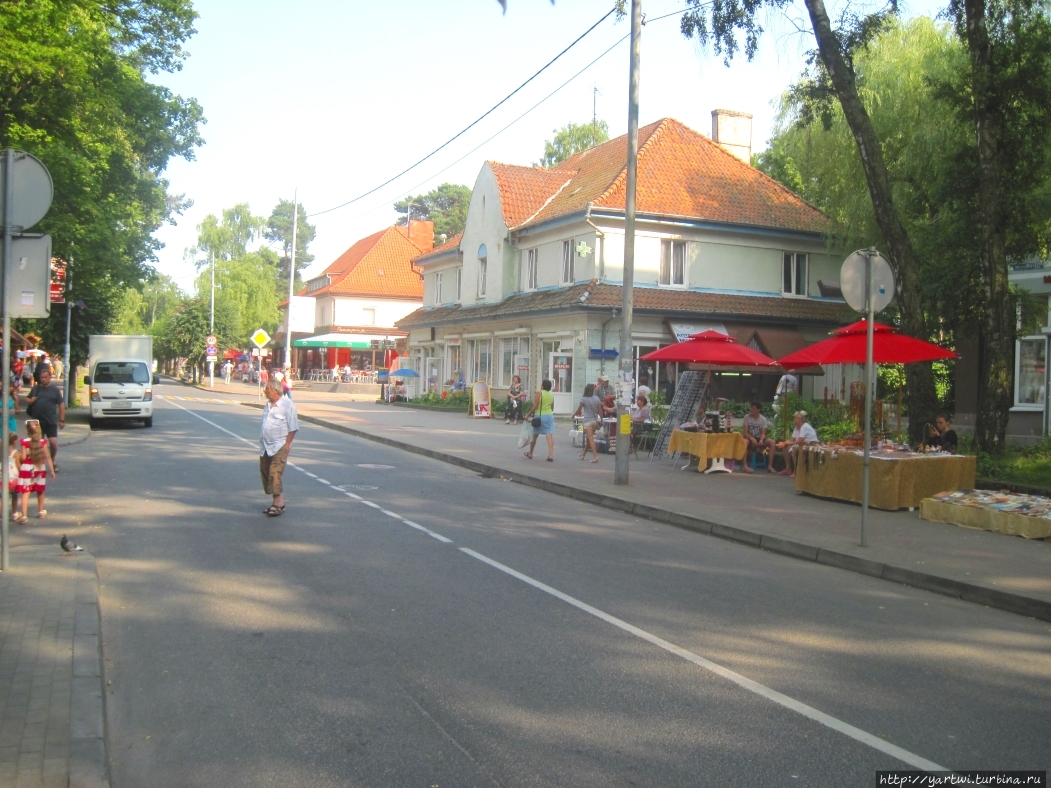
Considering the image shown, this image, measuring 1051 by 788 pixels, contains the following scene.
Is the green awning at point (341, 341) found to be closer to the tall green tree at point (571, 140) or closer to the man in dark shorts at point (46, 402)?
the tall green tree at point (571, 140)

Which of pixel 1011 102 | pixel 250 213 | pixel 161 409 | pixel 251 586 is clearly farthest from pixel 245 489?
pixel 250 213

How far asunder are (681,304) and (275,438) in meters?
23.4

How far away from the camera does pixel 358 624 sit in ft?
22.2

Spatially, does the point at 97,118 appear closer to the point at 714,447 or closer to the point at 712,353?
the point at 712,353

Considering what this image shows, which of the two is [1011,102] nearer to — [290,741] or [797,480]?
[797,480]

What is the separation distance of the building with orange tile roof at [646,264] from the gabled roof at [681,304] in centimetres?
8

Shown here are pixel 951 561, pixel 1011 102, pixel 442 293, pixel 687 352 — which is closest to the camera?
pixel 951 561

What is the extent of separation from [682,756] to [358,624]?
2.97 metres

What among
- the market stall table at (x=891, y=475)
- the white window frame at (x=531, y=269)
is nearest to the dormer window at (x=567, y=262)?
the white window frame at (x=531, y=269)

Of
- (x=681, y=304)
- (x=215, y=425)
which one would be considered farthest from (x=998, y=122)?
(x=215, y=425)

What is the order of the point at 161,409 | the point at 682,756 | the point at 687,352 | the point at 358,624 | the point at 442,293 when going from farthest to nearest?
the point at 442,293
the point at 161,409
the point at 687,352
the point at 358,624
the point at 682,756

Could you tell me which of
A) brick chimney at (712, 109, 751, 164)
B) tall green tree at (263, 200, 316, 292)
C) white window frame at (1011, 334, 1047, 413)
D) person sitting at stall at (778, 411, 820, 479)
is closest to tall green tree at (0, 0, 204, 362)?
person sitting at stall at (778, 411, 820, 479)

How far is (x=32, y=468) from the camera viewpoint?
1095 centimetres

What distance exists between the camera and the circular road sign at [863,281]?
1009cm
